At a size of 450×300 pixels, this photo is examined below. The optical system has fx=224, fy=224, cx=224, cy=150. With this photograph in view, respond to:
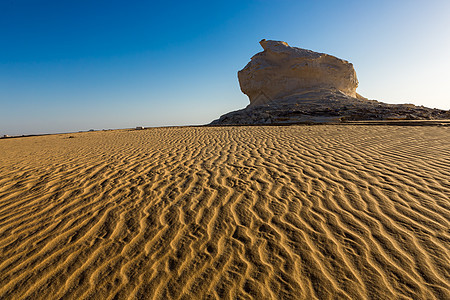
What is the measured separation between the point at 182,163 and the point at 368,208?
4305 mm

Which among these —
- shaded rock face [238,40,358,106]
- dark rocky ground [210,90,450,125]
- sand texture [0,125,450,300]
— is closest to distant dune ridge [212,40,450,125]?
shaded rock face [238,40,358,106]

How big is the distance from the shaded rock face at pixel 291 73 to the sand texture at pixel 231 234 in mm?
34218

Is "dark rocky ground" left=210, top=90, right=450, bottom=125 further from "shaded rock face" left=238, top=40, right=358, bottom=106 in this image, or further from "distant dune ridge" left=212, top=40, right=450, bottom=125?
"shaded rock face" left=238, top=40, right=358, bottom=106

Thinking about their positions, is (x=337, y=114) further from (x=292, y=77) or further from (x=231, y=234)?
(x=231, y=234)

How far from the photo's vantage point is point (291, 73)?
121 feet

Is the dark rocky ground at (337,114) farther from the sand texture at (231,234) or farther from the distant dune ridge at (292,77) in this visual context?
the sand texture at (231,234)

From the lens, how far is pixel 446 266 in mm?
2180

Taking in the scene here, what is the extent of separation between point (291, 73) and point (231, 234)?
3833 cm

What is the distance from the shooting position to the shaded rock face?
119ft

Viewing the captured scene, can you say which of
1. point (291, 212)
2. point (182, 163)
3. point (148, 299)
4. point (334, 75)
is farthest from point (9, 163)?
point (334, 75)

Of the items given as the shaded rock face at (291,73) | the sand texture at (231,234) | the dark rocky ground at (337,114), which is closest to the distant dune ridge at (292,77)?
the shaded rock face at (291,73)

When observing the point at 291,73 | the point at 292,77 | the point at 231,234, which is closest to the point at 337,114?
the point at 292,77

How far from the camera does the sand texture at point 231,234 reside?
2072mm

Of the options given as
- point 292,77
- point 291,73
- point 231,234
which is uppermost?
point 291,73
